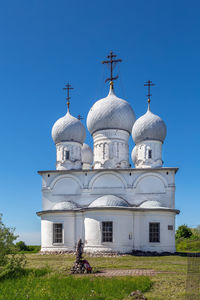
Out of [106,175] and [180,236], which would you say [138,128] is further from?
[180,236]

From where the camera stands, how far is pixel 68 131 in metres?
29.1

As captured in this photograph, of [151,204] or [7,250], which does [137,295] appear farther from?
[151,204]

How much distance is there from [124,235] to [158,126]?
8550 millimetres

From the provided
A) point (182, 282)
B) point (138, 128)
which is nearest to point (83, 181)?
point (138, 128)

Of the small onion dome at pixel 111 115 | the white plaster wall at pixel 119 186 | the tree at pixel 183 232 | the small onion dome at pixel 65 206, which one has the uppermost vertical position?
the small onion dome at pixel 111 115

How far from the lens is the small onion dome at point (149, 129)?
27953mm

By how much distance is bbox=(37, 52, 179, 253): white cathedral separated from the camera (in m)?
23.7

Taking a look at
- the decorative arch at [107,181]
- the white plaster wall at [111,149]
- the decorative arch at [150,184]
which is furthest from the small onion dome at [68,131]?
the decorative arch at [150,184]

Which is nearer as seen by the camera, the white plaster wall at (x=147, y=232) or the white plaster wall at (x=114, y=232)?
the white plaster wall at (x=114, y=232)

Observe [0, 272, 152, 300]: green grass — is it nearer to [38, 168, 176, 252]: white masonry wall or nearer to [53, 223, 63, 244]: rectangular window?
[38, 168, 176, 252]: white masonry wall

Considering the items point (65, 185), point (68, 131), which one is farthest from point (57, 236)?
point (68, 131)

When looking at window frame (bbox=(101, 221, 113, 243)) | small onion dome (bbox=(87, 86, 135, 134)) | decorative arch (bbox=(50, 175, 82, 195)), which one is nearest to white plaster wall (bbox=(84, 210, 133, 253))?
window frame (bbox=(101, 221, 113, 243))

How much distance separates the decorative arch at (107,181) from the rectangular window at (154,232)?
325 centimetres

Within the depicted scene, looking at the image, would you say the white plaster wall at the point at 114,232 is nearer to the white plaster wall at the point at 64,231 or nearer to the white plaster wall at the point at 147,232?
the white plaster wall at the point at 147,232
